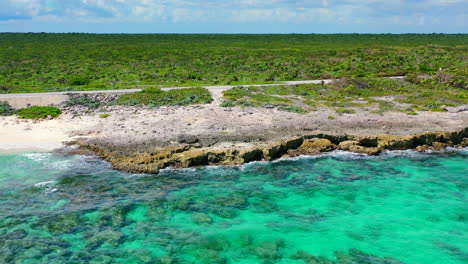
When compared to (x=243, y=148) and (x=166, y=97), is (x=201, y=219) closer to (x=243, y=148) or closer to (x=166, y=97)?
(x=243, y=148)

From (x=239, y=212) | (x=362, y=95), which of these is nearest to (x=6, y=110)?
(x=239, y=212)

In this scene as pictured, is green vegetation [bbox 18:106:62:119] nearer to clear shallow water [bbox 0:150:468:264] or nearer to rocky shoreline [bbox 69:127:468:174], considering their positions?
rocky shoreline [bbox 69:127:468:174]

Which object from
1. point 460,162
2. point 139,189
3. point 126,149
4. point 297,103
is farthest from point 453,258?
point 297,103

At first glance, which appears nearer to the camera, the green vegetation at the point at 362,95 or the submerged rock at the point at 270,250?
the submerged rock at the point at 270,250

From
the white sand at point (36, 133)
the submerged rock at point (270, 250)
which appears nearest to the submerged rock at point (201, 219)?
the submerged rock at point (270, 250)

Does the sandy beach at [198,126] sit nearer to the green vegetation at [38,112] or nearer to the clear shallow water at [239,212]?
the green vegetation at [38,112]

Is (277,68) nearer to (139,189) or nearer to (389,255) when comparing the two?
(139,189)

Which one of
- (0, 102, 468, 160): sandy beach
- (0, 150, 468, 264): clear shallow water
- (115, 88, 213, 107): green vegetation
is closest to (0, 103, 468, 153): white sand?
(0, 102, 468, 160): sandy beach

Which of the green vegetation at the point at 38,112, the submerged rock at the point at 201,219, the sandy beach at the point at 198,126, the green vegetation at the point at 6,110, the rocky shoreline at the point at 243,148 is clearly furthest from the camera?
the green vegetation at the point at 6,110
